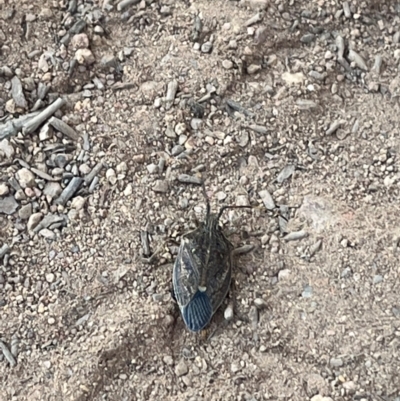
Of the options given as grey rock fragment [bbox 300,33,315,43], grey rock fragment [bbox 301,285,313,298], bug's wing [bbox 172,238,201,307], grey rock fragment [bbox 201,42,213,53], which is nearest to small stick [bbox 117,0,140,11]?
grey rock fragment [bbox 201,42,213,53]

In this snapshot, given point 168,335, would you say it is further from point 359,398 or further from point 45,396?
point 359,398

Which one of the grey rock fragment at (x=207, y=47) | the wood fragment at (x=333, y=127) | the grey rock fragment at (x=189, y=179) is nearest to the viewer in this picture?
the grey rock fragment at (x=189, y=179)

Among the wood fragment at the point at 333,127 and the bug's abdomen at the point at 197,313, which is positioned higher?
the wood fragment at the point at 333,127

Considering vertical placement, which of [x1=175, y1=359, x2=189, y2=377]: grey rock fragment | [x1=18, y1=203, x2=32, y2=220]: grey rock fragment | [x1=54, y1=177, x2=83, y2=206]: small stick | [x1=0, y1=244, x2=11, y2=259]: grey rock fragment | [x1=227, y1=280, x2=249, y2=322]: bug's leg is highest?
[x1=54, y1=177, x2=83, y2=206]: small stick

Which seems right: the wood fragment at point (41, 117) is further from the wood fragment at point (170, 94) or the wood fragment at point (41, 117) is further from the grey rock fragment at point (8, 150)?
the wood fragment at point (170, 94)

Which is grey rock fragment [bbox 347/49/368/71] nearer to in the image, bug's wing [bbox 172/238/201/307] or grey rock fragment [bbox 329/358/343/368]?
bug's wing [bbox 172/238/201/307]

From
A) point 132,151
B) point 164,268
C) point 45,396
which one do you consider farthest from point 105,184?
point 45,396

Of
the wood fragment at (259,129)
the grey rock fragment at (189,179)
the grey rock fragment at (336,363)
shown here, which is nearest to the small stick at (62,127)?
the grey rock fragment at (189,179)

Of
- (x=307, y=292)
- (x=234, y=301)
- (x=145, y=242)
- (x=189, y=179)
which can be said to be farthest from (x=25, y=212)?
(x=307, y=292)
